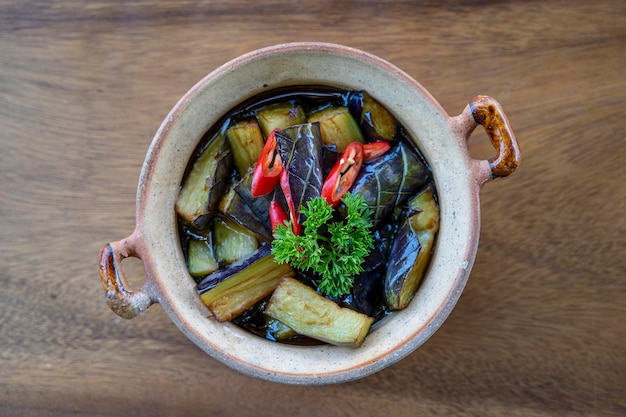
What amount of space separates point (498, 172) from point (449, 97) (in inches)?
21.1

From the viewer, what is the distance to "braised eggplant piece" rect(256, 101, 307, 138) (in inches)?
76.9

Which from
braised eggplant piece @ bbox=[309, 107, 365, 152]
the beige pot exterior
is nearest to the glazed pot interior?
the beige pot exterior

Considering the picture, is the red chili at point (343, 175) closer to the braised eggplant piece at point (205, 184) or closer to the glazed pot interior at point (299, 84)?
the glazed pot interior at point (299, 84)

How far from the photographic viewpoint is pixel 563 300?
2205 millimetres

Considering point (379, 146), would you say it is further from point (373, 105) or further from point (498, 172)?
point (498, 172)

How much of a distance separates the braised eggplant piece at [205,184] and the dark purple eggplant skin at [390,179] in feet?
1.53

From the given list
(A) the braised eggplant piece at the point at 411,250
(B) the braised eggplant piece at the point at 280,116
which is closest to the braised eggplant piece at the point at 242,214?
(B) the braised eggplant piece at the point at 280,116

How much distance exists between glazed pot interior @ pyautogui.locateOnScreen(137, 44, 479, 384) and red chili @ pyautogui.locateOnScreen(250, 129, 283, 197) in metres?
0.22

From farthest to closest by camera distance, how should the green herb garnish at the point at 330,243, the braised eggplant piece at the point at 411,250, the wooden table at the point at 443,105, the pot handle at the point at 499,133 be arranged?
the wooden table at the point at 443,105 < the braised eggplant piece at the point at 411,250 < the green herb garnish at the point at 330,243 < the pot handle at the point at 499,133

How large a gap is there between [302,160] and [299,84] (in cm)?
30

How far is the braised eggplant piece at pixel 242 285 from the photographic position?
1922mm

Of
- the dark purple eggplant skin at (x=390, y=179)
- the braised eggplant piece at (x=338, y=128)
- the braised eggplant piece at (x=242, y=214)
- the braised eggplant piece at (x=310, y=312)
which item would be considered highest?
the braised eggplant piece at (x=338, y=128)

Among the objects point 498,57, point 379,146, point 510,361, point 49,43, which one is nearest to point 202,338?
point 379,146

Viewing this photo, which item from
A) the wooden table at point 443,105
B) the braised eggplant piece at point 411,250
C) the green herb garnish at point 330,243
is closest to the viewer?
the green herb garnish at point 330,243
